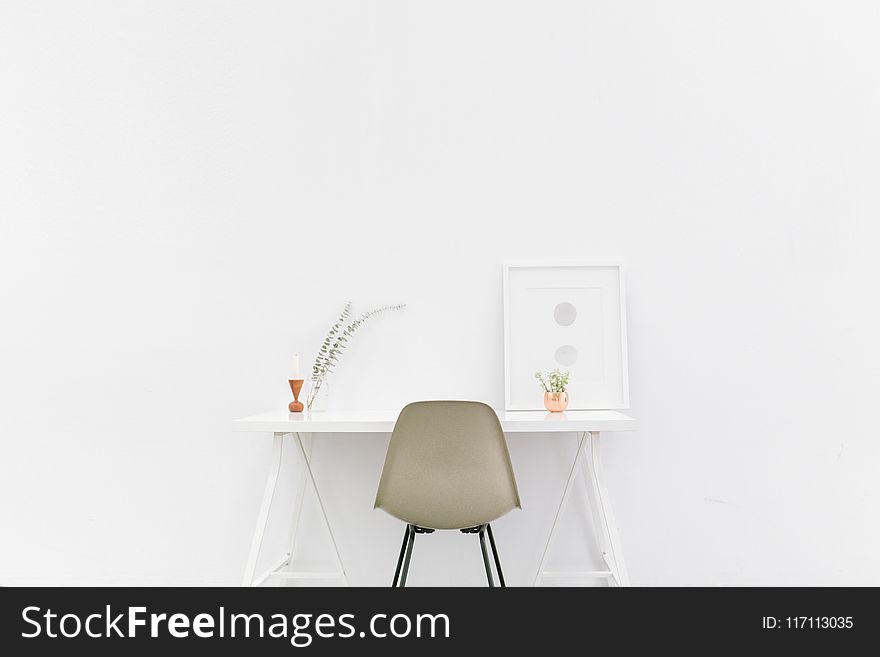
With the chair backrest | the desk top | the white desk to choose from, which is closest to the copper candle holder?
the white desk

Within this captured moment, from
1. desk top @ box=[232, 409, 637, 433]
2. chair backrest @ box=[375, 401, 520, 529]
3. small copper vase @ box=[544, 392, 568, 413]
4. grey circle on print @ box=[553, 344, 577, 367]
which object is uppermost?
grey circle on print @ box=[553, 344, 577, 367]

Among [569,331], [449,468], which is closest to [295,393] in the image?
[449,468]

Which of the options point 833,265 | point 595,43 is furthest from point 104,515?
point 833,265

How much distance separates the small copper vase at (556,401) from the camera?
8.38 ft

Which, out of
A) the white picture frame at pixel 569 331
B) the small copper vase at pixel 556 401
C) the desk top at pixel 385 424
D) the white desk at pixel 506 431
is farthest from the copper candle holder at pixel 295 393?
the small copper vase at pixel 556 401

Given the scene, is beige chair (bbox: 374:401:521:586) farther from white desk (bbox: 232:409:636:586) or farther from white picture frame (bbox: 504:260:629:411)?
white picture frame (bbox: 504:260:629:411)

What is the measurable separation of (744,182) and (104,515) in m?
2.78

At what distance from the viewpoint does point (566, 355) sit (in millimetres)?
2723

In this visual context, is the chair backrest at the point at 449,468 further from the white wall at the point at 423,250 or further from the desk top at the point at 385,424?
the white wall at the point at 423,250

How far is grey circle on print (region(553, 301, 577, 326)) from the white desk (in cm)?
34

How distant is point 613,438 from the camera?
279 centimetres

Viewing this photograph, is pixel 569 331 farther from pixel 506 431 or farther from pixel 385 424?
pixel 385 424

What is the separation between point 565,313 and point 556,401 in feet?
1.20

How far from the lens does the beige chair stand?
223 centimetres
